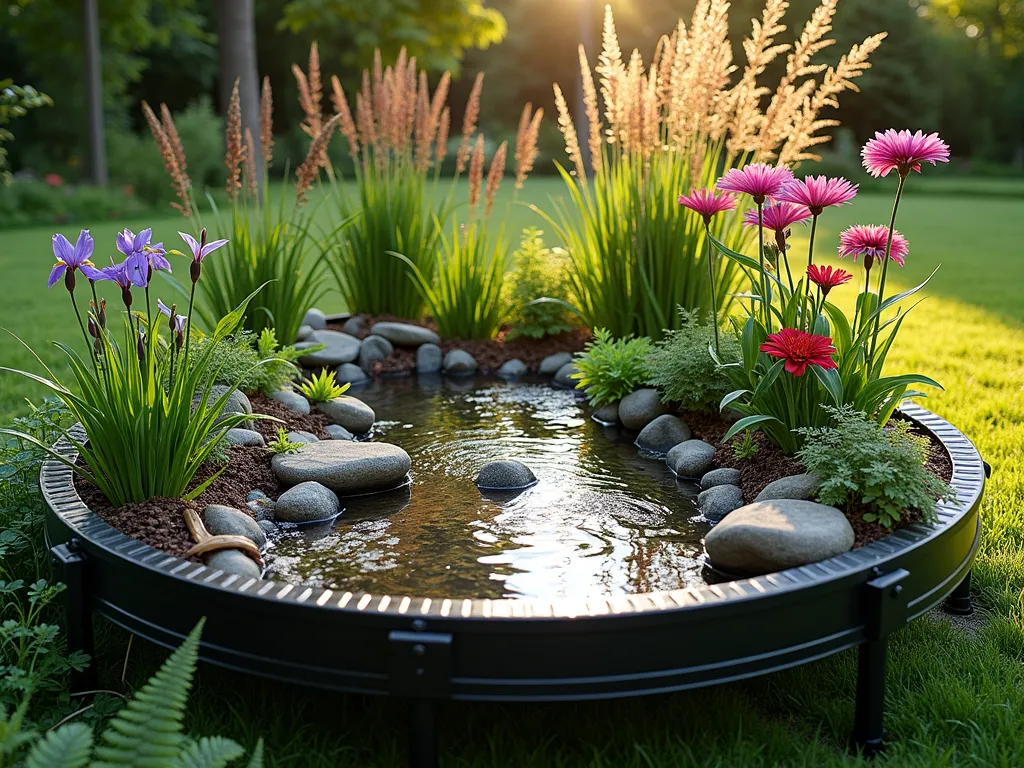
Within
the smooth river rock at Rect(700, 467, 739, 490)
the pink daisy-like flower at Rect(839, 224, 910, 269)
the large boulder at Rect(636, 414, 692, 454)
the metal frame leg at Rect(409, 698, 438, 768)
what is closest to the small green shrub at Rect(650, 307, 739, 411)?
the large boulder at Rect(636, 414, 692, 454)

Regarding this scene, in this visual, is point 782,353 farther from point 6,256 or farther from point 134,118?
point 134,118

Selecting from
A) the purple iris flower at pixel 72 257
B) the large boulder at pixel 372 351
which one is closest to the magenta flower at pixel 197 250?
the purple iris flower at pixel 72 257

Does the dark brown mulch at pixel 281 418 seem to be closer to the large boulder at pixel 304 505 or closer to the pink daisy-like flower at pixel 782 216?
the large boulder at pixel 304 505

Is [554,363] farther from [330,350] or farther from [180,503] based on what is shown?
[180,503]

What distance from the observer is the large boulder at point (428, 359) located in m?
5.26

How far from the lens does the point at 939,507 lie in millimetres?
2447

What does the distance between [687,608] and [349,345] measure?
11.8ft

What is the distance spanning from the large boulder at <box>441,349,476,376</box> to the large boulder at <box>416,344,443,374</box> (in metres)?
0.07

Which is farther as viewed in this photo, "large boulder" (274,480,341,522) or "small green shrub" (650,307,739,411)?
"small green shrub" (650,307,739,411)

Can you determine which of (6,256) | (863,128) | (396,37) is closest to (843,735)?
(6,256)

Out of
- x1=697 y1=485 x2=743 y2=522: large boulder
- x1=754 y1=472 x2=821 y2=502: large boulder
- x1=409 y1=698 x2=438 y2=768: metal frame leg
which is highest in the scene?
x1=754 y1=472 x2=821 y2=502: large boulder

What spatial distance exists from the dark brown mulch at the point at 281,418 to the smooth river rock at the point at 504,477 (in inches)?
32.2

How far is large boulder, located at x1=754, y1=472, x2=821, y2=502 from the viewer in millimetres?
2676

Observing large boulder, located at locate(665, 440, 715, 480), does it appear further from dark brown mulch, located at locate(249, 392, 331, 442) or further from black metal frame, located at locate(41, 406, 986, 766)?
dark brown mulch, located at locate(249, 392, 331, 442)
